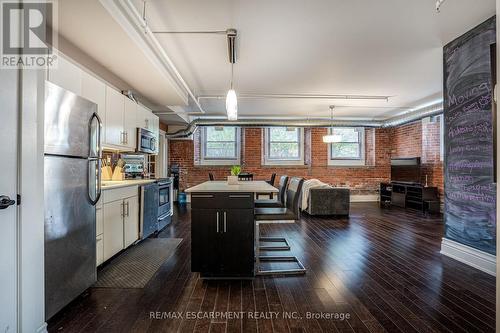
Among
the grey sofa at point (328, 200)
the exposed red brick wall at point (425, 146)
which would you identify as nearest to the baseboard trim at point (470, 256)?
the grey sofa at point (328, 200)

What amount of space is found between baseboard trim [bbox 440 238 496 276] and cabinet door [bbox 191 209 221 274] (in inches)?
107

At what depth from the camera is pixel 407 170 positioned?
270 inches

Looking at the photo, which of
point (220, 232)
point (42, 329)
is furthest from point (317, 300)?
point (42, 329)

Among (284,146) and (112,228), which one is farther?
(284,146)

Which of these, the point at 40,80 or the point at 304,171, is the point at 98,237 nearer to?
the point at 40,80

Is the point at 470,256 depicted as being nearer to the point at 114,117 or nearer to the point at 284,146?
the point at 114,117

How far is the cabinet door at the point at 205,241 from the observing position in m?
2.43

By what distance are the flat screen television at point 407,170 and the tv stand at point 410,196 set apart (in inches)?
4.9

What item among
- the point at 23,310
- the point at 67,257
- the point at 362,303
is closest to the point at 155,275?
the point at 67,257

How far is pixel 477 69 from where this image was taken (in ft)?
9.31

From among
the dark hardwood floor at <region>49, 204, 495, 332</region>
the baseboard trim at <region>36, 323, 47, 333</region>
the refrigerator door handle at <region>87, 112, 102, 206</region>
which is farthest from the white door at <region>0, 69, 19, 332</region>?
the refrigerator door handle at <region>87, 112, 102, 206</region>

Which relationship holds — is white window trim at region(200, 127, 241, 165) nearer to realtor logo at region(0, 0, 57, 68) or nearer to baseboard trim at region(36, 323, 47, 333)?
realtor logo at region(0, 0, 57, 68)

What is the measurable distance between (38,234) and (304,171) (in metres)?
7.30

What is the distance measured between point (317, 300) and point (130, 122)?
3.36m
